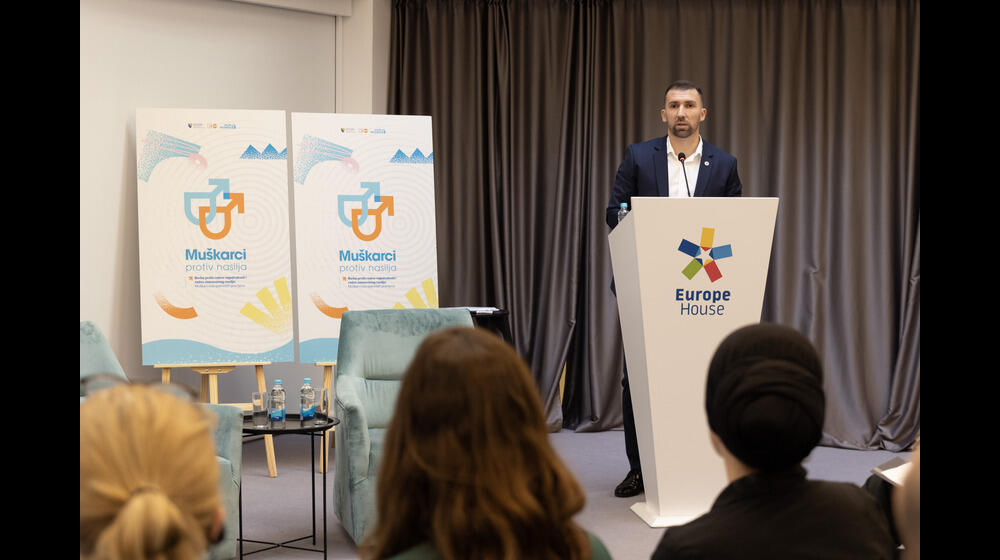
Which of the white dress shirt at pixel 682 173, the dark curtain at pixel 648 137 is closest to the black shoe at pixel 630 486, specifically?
the white dress shirt at pixel 682 173

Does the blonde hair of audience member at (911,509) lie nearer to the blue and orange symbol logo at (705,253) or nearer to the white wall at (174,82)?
the blue and orange symbol logo at (705,253)

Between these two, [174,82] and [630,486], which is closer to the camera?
[630,486]

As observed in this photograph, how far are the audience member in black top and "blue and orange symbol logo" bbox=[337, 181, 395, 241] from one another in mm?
3750

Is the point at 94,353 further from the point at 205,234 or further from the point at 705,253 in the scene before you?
the point at 705,253

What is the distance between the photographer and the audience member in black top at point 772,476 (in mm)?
1095

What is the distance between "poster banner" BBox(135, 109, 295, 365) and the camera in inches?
180

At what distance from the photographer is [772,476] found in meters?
1.15

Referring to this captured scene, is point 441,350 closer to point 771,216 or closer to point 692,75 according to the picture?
point 771,216

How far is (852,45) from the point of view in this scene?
17.6ft

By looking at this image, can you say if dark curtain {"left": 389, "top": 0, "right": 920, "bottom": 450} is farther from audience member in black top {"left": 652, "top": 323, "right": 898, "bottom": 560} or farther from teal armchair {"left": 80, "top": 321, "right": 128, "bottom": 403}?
audience member in black top {"left": 652, "top": 323, "right": 898, "bottom": 560}

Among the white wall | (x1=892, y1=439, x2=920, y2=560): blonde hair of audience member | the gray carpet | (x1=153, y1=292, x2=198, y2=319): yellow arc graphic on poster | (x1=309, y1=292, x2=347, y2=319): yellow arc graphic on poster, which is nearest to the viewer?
(x1=892, y1=439, x2=920, y2=560): blonde hair of audience member

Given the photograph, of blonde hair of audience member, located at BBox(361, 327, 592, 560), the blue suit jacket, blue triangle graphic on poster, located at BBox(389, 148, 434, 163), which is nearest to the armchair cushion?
the blue suit jacket

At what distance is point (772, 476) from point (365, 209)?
3.86 metres

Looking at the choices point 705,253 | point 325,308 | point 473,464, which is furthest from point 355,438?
point 473,464
